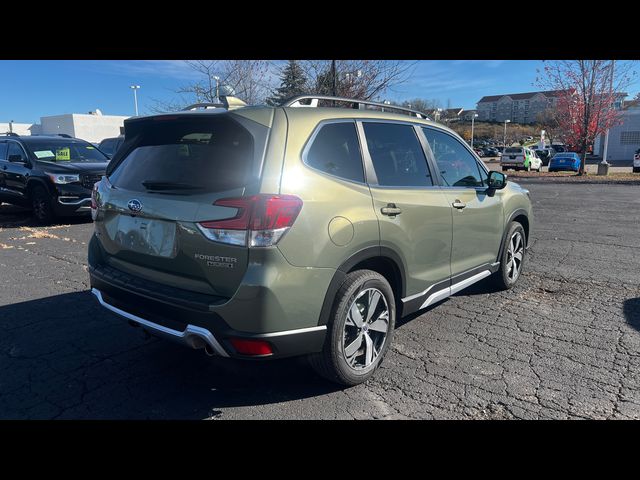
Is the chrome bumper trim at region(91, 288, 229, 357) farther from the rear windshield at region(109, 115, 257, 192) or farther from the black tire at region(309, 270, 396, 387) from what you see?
the rear windshield at region(109, 115, 257, 192)

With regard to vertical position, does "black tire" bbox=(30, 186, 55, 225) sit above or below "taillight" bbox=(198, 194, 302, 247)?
below

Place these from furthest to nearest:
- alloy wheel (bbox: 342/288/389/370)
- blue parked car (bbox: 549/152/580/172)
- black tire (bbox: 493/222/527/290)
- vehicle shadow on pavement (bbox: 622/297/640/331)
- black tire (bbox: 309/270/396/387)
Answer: blue parked car (bbox: 549/152/580/172) < black tire (bbox: 493/222/527/290) < vehicle shadow on pavement (bbox: 622/297/640/331) < alloy wheel (bbox: 342/288/389/370) < black tire (bbox: 309/270/396/387)

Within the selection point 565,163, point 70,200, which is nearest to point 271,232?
point 70,200

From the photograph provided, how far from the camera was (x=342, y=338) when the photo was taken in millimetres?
3010

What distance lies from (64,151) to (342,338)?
398 inches

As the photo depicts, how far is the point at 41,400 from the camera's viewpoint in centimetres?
306

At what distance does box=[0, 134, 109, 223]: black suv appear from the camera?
31.2 feet

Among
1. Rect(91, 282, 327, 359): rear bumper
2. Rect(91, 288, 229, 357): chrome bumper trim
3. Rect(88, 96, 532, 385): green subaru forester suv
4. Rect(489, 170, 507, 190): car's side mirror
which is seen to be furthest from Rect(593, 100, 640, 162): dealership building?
Rect(91, 288, 229, 357): chrome bumper trim

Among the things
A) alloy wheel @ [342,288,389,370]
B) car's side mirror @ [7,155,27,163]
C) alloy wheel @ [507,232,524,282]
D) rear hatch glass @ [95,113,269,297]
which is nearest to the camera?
rear hatch glass @ [95,113,269,297]

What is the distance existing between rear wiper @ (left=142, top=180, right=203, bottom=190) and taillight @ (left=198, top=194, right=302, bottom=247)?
0.93 feet
